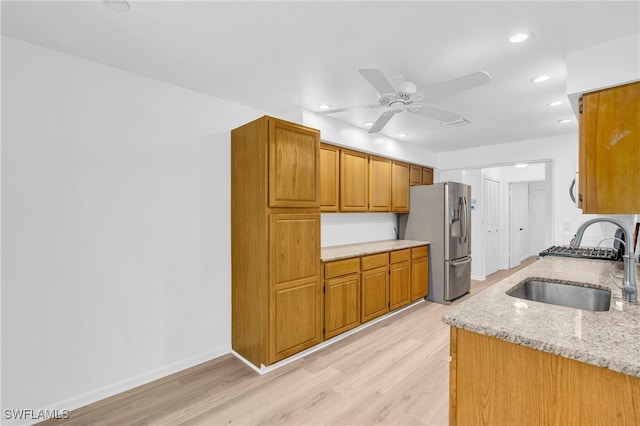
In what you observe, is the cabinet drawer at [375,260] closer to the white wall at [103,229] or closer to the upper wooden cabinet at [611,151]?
the white wall at [103,229]

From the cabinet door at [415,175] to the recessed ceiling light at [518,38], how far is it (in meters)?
3.06

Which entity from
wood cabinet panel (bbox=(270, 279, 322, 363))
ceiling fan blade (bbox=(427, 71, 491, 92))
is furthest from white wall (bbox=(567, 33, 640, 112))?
wood cabinet panel (bbox=(270, 279, 322, 363))

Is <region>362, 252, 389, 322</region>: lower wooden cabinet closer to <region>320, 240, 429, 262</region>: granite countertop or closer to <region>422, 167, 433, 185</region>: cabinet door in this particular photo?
<region>320, 240, 429, 262</region>: granite countertop

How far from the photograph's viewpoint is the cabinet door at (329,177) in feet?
11.6

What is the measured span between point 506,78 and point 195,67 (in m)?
2.55

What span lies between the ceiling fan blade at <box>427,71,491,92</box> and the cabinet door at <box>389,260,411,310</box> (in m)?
2.37

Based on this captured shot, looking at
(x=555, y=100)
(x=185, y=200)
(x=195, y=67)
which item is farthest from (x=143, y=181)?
(x=555, y=100)

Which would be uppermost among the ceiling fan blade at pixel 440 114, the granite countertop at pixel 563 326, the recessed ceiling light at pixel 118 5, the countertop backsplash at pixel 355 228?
the recessed ceiling light at pixel 118 5

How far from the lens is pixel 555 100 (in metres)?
3.03

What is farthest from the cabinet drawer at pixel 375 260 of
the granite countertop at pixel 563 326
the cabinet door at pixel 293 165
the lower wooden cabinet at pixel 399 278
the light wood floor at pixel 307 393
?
the granite countertop at pixel 563 326

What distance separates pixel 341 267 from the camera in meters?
3.21

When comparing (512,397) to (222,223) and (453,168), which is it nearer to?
(222,223)

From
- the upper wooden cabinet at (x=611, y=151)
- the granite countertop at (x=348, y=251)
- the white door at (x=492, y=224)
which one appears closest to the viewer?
the upper wooden cabinet at (x=611, y=151)

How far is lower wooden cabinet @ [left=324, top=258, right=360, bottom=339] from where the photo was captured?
307 cm
